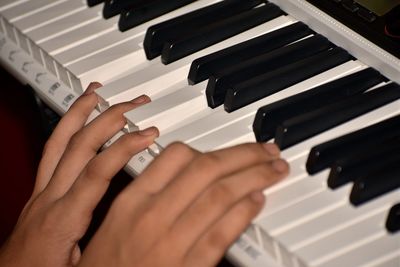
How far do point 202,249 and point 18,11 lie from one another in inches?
27.5

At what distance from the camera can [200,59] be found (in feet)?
4.98

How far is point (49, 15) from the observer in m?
1.73

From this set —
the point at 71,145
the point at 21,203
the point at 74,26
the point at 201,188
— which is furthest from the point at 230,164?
the point at 21,203

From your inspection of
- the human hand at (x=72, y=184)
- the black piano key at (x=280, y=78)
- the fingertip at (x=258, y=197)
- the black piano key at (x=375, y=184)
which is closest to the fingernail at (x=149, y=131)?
the human hand at (x=72, y=184)

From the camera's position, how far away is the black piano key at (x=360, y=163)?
1284 millimetres

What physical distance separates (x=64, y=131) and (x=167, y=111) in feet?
0.62

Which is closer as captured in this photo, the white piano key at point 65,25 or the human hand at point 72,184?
the human hand at point 72,184

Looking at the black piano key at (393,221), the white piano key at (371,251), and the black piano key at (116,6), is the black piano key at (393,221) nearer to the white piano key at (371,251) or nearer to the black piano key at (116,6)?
the white piano key at (371,251)

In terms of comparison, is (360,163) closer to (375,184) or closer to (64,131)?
(375,184)

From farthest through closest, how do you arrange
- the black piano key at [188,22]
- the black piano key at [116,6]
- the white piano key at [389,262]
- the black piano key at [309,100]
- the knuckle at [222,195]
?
1. the black piano key at [116,6]
2. the black piano key at [188,22]
3. the black piano key at [309,100]
4. the knuckle at [222,195]
5. the white piano key at [389,262]

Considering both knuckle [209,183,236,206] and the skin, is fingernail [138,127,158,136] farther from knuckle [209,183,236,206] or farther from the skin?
knuckle [209,183,236,206]

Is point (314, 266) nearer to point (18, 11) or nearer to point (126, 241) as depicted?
point (126, 241)

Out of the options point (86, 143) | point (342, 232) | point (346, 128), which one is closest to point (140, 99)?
point (86, 143)

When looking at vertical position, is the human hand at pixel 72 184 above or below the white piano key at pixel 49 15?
below
